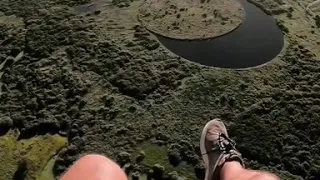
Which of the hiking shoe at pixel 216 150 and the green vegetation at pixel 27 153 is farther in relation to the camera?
the green vegetation at pixel 27 153

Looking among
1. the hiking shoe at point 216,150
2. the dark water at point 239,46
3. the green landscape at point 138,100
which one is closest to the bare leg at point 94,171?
the hiking shoe at point 216,150

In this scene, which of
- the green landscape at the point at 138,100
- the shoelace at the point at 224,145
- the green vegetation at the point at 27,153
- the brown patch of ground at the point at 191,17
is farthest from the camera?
the brown patch of ground at the point at 191,17

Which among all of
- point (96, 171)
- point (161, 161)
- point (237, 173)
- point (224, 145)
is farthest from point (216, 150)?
point (96, 171)

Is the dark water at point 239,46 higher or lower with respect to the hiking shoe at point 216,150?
lower

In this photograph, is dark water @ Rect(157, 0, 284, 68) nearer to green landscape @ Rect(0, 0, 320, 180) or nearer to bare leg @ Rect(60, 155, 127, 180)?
green landscape @ Rect(0, 0, 320, 180)

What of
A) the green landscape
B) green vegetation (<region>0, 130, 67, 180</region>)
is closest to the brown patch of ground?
the green landscape

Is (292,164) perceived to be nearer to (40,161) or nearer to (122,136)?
(122,136)

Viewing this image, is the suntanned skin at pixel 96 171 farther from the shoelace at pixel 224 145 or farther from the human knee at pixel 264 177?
the shoelace at pixel 224 145
